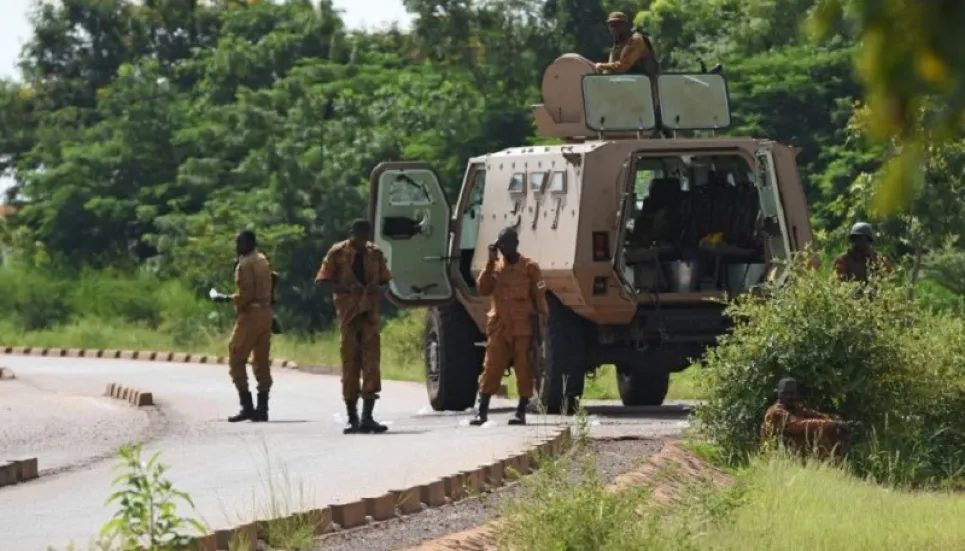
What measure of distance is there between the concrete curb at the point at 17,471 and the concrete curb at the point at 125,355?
57.2 ft

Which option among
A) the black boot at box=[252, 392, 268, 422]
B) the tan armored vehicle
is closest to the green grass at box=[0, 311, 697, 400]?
the tan armored vehicle

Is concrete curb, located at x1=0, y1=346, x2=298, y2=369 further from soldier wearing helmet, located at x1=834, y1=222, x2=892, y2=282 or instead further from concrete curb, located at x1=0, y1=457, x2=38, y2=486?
concrete curb, located at x1=0, y1=457, x2=38, y2=486

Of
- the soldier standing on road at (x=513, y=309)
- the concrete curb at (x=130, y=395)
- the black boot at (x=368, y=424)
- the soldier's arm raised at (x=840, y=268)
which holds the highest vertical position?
the soldier's arm raised at (x=840, y=268)

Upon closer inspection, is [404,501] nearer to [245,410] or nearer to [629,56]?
[245,410]

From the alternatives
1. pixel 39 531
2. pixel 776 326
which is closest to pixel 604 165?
pixel 776 326

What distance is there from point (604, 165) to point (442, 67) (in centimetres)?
2648

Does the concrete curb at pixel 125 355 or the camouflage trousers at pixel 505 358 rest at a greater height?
the camouflage trousers at pixel 505 358

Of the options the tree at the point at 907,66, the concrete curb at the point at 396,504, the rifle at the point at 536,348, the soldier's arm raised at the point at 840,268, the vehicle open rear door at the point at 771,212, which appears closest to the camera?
the tree at the point at 907,66

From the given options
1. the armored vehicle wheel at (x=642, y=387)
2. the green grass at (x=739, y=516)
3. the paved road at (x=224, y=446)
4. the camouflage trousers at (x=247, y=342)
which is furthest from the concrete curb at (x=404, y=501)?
the armored vehicle wheel at (x=642, y=387)

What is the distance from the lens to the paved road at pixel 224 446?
12.2 metres

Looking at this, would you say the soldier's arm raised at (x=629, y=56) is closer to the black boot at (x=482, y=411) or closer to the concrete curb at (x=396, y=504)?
the black boot at (x=482, y=411)

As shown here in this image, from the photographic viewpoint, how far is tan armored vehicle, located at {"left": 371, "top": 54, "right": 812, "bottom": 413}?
19.7 metres

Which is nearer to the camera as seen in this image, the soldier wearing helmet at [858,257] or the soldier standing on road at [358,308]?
the soldier wearing helmet at [858,257]

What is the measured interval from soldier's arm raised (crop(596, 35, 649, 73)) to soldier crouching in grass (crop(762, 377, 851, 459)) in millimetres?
6880
